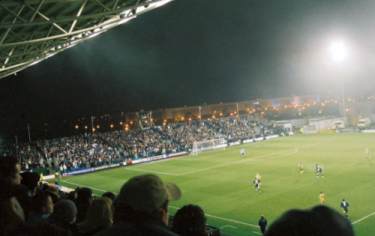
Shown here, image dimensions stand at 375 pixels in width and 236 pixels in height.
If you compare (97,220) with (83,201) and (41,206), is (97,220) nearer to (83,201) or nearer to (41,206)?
(41,206)

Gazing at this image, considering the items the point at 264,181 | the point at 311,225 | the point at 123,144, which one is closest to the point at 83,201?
the point at 311,225

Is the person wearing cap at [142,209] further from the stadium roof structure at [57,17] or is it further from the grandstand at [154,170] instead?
the stadium roof structure at [57,17]

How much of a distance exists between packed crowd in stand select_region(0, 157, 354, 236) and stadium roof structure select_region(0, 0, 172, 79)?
28.0 feet

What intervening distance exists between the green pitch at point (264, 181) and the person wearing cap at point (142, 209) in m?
17.6

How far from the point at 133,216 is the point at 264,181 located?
31.2 metres

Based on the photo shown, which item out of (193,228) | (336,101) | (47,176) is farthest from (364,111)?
(193,228)

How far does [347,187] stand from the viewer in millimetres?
27922

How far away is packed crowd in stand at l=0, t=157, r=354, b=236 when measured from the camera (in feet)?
5.15

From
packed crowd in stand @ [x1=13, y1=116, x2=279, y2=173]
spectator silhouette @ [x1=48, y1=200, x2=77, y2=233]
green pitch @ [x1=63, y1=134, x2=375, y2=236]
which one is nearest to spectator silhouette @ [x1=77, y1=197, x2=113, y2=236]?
spectator silhouette @ [x1=48, y1=200, x2=77, y2=233]

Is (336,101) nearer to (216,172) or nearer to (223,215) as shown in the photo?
(216,172)

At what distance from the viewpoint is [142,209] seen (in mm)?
2242

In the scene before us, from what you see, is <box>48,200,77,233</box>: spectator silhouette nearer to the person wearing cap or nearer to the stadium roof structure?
the person wearing cap

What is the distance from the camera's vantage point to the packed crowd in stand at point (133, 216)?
157cm

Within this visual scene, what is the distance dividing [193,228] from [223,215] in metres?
19.8
